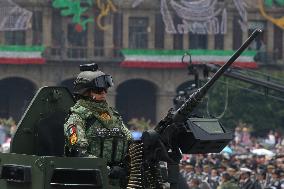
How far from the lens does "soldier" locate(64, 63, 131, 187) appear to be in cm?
859

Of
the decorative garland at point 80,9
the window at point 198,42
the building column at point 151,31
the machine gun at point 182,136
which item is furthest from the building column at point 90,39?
the machine gun at point 182,136

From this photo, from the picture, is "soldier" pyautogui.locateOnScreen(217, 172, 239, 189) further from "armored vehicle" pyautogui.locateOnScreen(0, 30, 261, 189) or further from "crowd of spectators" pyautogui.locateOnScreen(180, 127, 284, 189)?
"armored vehicle" pyautogui.locateOnScreen(0, 30, 261, 189)

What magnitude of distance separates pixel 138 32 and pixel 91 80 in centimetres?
6410

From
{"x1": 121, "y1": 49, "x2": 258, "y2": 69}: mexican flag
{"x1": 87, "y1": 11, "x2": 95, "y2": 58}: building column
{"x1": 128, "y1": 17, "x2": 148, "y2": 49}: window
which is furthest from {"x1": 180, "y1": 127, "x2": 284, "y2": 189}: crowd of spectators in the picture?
{"x1": 128, "y1": 17, "x2": 148, "y2": 49}: window

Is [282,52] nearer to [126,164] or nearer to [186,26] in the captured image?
[186,26]

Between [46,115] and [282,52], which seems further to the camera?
[282,52]

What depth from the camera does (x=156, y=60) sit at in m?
70.9

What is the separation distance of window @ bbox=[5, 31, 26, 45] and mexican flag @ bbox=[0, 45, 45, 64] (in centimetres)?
85

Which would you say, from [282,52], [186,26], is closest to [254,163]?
[186,26]

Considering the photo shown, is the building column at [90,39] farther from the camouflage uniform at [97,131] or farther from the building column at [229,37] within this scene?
the camouflage uniform at [97,131]

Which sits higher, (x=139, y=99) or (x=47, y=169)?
(x=47, y=169)

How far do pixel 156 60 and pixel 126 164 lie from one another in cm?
6193

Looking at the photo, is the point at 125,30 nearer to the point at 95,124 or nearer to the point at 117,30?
the point at 117,30

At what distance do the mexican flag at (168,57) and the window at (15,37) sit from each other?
7.22m
